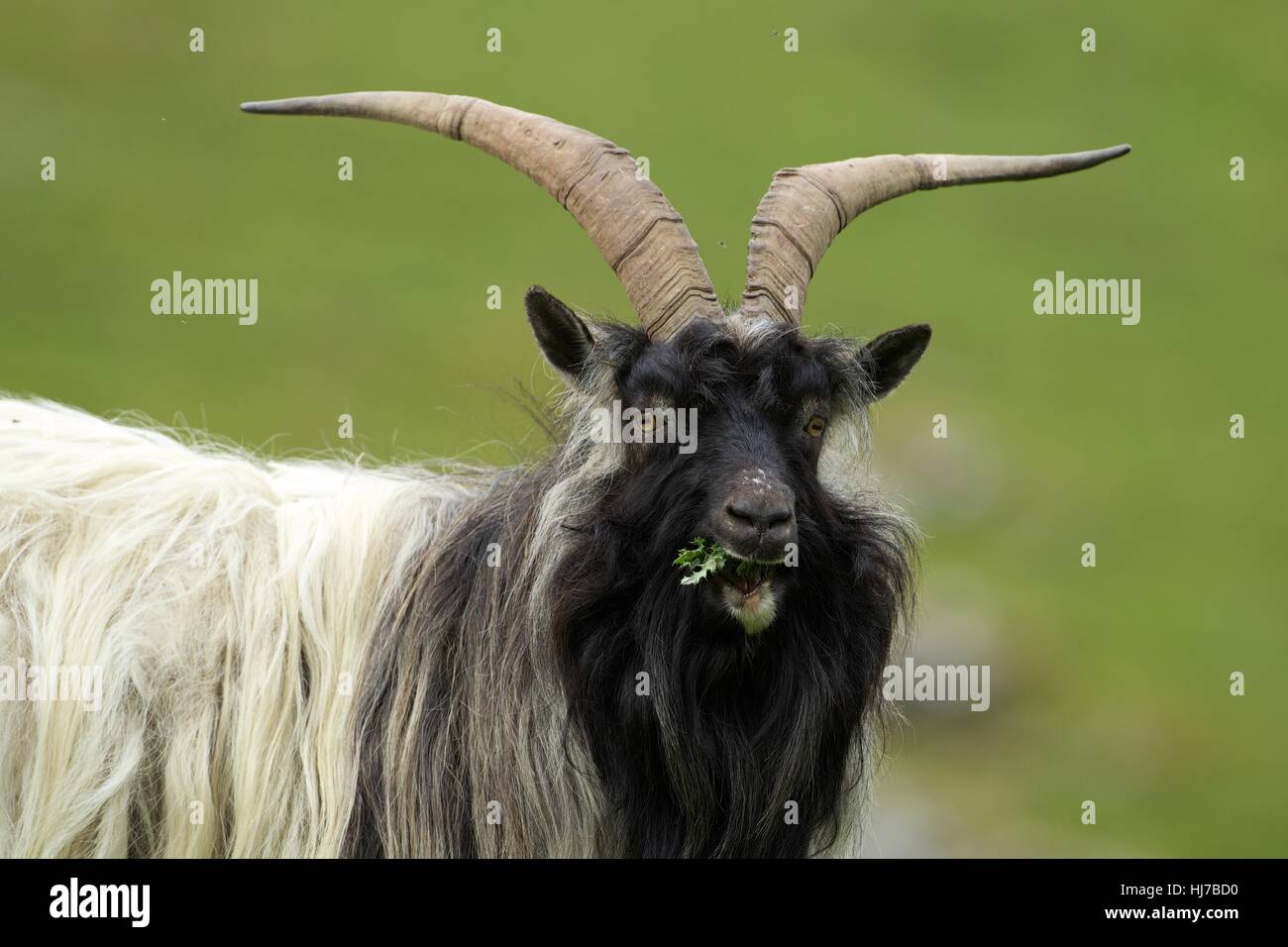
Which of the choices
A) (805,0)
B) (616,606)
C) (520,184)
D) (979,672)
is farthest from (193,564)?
(805,0)

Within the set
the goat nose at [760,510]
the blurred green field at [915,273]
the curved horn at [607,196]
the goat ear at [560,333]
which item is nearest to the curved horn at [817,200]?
the curved horn at [607,196]

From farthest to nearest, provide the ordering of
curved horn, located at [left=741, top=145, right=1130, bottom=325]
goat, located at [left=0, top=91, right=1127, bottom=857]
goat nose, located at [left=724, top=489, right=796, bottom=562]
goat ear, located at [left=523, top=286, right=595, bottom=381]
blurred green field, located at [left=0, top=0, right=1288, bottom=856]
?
blurred green field, located at [left=0, top=0, right=1288, bottom=856] → curved horn, located at [left=741, top=145, right=1130, bottom=325] → goat ear, located at [left=523, top=286, right=595, bottom=381] → goat, located at [left=0, top=91, right=1127, bottom=857] → goat nose, located at [left=724, top=489, right=796, bottom=562]

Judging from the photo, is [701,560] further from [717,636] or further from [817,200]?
[817,200]

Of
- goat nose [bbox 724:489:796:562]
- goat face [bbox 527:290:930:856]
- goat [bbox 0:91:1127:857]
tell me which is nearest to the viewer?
goat nose [bbox 724:489:796:562]

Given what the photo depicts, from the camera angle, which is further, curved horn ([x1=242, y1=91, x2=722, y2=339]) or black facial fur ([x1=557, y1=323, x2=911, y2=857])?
curved horn ([x1=242, y1=91, x2=722, y2=339])

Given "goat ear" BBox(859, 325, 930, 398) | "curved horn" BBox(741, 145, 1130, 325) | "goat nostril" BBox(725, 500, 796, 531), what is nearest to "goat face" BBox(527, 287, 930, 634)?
"goat nostril" BBox(725, 500, 796, 531)

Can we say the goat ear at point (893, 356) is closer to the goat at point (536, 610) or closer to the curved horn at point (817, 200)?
the goat at point (536, 610)

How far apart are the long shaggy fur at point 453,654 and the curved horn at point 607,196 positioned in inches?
13.3

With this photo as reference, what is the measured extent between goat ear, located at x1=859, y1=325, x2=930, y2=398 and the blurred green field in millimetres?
9749

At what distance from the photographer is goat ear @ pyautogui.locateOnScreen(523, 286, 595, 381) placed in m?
8.33

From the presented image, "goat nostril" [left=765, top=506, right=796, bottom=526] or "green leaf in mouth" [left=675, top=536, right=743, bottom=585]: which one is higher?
"goat nostril" [left=765, top=506, right=796, bottom=526]

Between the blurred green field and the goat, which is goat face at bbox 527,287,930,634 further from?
the blurred green field

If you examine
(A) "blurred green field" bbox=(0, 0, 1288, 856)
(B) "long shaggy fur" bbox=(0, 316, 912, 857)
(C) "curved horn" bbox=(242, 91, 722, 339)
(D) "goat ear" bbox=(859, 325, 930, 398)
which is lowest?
(B) "long shaggy fur" bbox=(0, 316, 912, 857)

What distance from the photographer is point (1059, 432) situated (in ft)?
98.7
